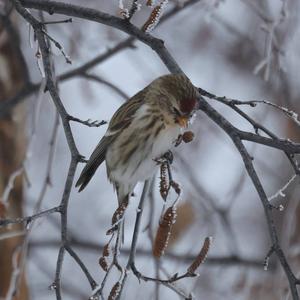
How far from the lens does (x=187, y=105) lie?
2.95 metres

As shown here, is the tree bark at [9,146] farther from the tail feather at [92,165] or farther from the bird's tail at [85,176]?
the bird's tail at [85,176]

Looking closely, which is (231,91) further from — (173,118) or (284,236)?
(173,118)

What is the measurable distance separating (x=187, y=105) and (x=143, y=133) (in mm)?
311

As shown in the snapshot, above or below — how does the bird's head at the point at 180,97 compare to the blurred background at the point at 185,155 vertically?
below

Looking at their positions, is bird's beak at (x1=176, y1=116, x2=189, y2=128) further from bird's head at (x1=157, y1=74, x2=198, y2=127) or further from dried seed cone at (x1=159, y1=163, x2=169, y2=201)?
dried seed cone at (x1=159, y1=163, x2=169, y2=201)

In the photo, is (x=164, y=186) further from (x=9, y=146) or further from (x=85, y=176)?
(x=9, y=146)

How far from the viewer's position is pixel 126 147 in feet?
10.5

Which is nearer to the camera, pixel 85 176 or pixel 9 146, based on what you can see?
pixel 85 176

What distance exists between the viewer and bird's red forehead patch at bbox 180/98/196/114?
2912mm

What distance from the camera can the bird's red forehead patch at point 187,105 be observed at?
9.55ft

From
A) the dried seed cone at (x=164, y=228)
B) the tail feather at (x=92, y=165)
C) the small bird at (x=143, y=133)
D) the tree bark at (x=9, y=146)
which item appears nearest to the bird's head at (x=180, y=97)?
the small bird at (x=143, y=133)

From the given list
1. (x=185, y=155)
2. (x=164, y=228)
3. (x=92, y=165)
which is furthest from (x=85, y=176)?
(x=185, y=155)

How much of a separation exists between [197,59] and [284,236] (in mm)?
5287

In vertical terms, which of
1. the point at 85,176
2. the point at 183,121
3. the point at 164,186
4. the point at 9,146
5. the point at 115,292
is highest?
the point at 9,146
